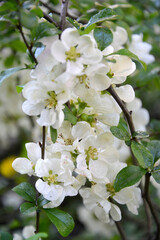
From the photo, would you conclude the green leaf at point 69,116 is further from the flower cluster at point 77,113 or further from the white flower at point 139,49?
the white flower at point 139,49

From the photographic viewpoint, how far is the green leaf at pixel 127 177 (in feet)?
2.35

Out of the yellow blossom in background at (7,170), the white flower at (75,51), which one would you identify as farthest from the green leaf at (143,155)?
the yellow blossom in background at (7,170)

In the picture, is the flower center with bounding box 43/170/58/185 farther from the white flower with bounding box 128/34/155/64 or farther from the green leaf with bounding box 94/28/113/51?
the white flower with bounding box 128/34/155/64

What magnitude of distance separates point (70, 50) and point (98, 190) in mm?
343

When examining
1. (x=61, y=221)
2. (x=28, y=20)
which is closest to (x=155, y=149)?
(x=61, y=221)

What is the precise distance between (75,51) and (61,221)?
0.37 m

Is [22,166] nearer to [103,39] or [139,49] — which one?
[103,39]

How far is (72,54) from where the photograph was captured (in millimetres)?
612

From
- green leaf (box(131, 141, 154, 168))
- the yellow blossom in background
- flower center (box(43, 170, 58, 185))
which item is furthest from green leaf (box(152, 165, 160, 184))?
the yellow blossom in background

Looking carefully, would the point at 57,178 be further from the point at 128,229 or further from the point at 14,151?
the point at 14,151

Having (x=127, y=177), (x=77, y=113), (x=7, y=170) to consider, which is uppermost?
(x=77, y=113)

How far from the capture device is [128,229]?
1.75 metres

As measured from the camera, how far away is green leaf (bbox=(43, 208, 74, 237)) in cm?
71

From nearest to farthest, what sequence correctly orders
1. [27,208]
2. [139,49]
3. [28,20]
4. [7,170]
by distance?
[28,20] → [27,208] → [139,49] → [7,170]
